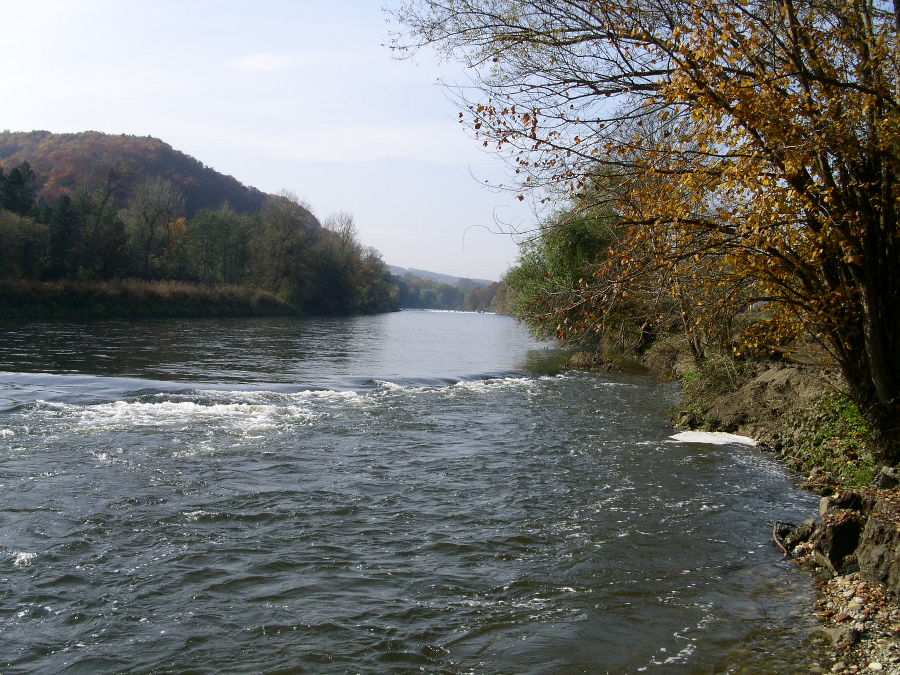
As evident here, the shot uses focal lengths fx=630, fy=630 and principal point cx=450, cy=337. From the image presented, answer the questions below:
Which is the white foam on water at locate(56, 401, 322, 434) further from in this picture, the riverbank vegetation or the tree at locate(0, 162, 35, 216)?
the tree at locate(0, 162, 35, 216)

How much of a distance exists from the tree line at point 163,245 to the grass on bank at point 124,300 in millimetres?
2663

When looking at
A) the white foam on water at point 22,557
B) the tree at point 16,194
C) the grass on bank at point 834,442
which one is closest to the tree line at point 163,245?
the tree at point 16,194

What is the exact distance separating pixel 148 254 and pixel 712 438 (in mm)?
58182

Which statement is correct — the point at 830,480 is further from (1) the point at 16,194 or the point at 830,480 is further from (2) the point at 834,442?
(1) the point at 16,194

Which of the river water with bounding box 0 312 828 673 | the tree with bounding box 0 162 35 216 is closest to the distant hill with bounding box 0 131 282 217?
the tree with bounding box 0 162 35 216

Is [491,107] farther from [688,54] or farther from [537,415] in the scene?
[537,415]

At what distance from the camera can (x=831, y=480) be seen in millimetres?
8953

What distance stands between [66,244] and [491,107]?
5222cm

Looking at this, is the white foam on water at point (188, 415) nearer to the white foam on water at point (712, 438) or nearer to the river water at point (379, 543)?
the river water at point (379, 543)

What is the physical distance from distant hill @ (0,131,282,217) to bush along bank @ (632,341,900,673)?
89.4 meters

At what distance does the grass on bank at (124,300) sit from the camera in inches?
1577

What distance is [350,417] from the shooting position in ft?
45.8

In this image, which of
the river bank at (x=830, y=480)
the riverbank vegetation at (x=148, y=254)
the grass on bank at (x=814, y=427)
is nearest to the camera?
the river bank at (x=830, y=480)

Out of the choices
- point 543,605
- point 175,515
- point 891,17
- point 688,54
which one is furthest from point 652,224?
point 175,515
